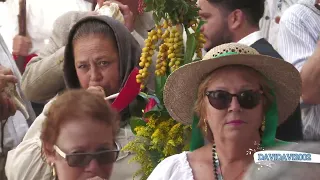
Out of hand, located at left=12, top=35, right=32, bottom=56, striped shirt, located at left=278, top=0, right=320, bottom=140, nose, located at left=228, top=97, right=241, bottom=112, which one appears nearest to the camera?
nose, located at left=228, top=97, right=241, bottom=112

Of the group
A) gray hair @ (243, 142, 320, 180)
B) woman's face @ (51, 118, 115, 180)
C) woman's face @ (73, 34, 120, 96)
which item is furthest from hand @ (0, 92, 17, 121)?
gray hair @ (243, 142, 320, 180)

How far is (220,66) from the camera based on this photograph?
9.67ft

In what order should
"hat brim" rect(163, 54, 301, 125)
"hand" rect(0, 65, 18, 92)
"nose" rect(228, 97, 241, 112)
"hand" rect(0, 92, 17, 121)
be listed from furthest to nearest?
"hand" rect(0, 92, 17, 121), "hand" rect(0, 65, 18, 92), "hat brim" rect(163, 54, 301, 125), "nose" rect(228, 97, 241, 112)

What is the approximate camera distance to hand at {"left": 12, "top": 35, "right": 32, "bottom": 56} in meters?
6.52

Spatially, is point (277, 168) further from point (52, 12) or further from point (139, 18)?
point (52, 12)

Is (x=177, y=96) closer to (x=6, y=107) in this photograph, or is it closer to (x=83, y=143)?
(x=83, y=143)

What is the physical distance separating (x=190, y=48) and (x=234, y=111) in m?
0.69

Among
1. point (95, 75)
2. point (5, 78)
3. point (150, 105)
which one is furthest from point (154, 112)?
point (5, 78)

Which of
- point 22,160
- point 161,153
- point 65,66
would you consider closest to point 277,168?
point 161,153

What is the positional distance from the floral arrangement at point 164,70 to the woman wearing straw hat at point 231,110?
354 millimetres

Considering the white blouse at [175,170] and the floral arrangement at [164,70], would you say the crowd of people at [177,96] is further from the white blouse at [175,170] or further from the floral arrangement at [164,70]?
the floral arrangement at [164,70]

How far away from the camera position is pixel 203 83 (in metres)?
3.01

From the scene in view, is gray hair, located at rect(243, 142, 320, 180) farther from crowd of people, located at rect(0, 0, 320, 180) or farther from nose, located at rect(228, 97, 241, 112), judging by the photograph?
nose, located at rect(228, 97, 241, 112)

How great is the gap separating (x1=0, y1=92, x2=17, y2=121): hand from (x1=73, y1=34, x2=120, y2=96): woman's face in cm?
87
